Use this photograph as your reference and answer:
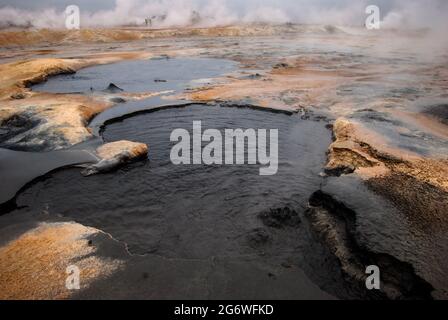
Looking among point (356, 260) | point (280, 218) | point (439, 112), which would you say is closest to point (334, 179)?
point (280, 218)

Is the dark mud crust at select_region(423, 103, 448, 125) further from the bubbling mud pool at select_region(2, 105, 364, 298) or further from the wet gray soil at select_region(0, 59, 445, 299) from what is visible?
the bubbling mud pool at select_region(2, 105, 364, 298)

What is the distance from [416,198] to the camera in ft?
15.6

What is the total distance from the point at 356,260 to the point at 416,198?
1.49 metres

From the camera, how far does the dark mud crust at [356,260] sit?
3502mm

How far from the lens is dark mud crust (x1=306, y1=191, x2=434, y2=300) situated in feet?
11.5

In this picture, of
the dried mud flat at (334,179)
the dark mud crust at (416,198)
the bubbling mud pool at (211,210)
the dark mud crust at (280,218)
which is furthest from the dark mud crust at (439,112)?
the dark mud crust at (280,218)

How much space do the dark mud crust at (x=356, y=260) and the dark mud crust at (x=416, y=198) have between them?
68cm

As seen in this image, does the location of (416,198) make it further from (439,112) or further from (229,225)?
(439,112)

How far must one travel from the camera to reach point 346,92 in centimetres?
1193

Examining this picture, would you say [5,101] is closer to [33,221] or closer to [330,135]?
[33,221]

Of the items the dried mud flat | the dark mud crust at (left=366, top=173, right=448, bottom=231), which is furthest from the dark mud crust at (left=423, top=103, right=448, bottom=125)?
the dark mud crust at (left=366, top=173, right=448, bottom=231)

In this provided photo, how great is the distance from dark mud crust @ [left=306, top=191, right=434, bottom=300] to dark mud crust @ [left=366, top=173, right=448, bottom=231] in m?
0.68
